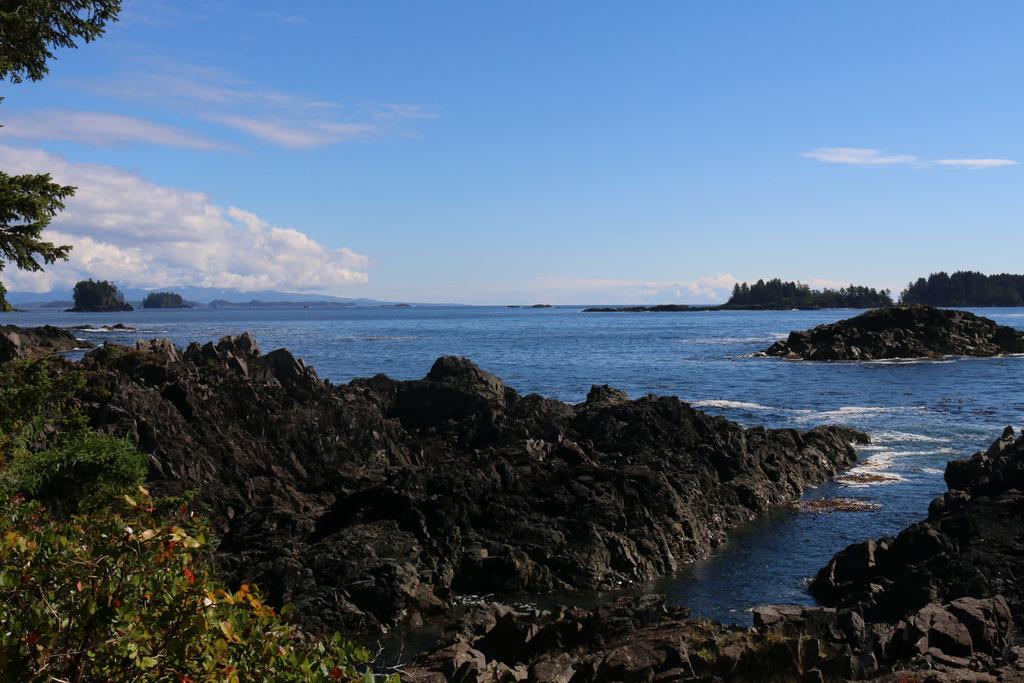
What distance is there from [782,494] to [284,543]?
19.3m

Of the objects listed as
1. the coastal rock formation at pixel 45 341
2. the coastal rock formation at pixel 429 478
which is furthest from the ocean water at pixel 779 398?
the coastal rock formation at pixel 45 341

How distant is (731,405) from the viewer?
188ft

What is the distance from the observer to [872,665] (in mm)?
14102

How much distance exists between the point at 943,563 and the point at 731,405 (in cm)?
3762

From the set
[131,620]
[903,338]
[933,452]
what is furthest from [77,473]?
[903,338]

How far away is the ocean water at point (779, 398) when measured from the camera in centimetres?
2456

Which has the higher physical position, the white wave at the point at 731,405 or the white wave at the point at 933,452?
the white wave at the point at 731,405

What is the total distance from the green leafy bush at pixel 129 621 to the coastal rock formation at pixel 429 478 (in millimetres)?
13571

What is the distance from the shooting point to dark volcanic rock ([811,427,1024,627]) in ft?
61.1

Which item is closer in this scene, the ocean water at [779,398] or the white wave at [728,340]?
the ocean water at [779,398]

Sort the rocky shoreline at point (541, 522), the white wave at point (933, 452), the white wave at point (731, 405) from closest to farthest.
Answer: the rocky shoreline at point (541, 522) < the white wave at point (933, 452) < the white wave at point (731, 405)

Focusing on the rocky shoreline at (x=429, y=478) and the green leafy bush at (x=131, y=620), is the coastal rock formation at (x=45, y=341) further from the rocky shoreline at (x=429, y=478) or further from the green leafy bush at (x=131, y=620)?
the green leafy bush at (x=131, y=620)

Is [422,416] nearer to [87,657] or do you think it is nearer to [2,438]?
[2,438]

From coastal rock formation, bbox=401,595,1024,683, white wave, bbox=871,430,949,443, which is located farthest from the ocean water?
coastal rock formation, bbox=401,595,1024,683
